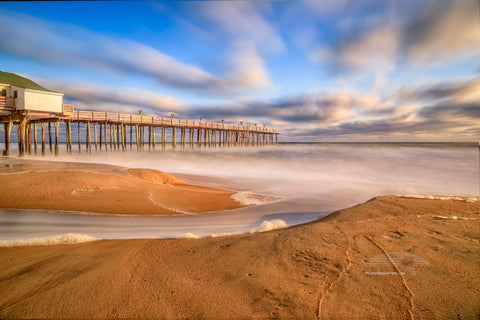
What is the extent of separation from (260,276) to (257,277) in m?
0.03

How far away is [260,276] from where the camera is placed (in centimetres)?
197

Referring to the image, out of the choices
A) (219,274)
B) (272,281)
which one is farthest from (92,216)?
(272,281)

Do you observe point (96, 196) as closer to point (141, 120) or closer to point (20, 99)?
point (20, 99)

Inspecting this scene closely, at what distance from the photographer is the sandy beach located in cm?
158

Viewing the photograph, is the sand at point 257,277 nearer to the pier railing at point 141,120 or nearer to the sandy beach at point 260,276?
the sandy beach at point 260,276

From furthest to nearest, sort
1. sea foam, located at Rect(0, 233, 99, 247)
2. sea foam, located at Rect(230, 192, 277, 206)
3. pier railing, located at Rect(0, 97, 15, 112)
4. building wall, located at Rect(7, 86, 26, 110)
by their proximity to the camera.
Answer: building wall, located at Rect(7, 86, 26, 110)
pier railing, located at Rect(0, 97, 15, 112)
sea foam, located at Rect(230, 192, 277, 206)
sea foam, located at Rect(0, 233, 99, 247)

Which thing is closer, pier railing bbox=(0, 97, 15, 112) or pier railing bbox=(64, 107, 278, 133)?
pier railing bbox=(0, 97, 15, 112)

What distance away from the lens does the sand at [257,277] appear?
1582 mm

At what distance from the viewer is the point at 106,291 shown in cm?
174

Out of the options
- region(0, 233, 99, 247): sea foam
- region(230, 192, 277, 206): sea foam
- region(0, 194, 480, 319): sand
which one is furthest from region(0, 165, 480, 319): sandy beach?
region(230, 192, 277, 206): sea foam

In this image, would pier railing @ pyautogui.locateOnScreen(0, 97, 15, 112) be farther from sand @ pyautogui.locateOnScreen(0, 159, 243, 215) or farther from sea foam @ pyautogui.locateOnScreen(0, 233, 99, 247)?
sea foam @ pyautogui.locateOnScreen(0, 233, 99, 247)

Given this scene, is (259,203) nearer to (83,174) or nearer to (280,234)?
(280,234)

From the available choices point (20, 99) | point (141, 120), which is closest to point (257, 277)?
point (20, 99)

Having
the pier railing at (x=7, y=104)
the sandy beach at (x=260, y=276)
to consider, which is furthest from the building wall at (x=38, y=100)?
the sandy beach at (x=260, y=276)
